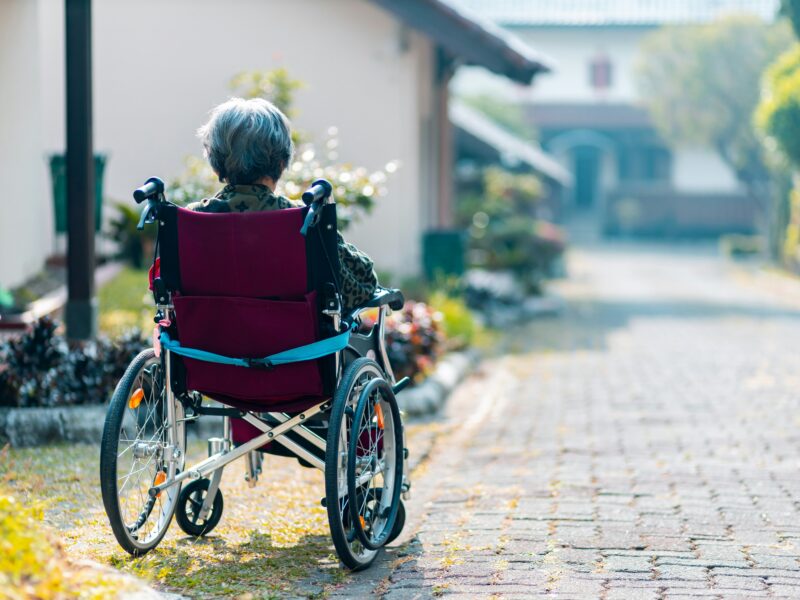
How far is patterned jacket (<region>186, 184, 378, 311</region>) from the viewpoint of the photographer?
14.9 feet

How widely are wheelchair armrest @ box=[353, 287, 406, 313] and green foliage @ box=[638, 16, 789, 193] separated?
29.3 metres

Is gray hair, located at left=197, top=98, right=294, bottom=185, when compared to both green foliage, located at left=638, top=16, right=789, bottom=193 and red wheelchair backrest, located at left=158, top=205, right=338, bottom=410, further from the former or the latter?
green foliage, located at left=638, top=16, right=789, bottom=193

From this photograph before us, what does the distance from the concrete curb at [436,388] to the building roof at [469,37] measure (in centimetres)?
401

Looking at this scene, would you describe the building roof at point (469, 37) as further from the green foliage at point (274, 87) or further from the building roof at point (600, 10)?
the building roof at point (600, 10)

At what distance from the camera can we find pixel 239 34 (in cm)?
1375

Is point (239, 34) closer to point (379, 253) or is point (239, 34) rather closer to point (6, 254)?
point (379, 253)

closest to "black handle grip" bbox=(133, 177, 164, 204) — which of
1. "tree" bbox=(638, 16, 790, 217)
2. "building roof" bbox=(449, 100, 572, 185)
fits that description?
"building roof" bbox=(449, 100, 572, 185)

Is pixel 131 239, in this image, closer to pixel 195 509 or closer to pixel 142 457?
pixel 195 509

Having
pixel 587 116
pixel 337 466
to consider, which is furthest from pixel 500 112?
pixel 337 466

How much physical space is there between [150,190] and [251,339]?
62cm

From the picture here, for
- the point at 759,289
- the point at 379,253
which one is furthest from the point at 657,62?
the point at 379,253

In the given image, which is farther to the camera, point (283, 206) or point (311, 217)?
point (283, 206)

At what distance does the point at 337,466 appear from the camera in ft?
14.2

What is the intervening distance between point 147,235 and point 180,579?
8734 mm
